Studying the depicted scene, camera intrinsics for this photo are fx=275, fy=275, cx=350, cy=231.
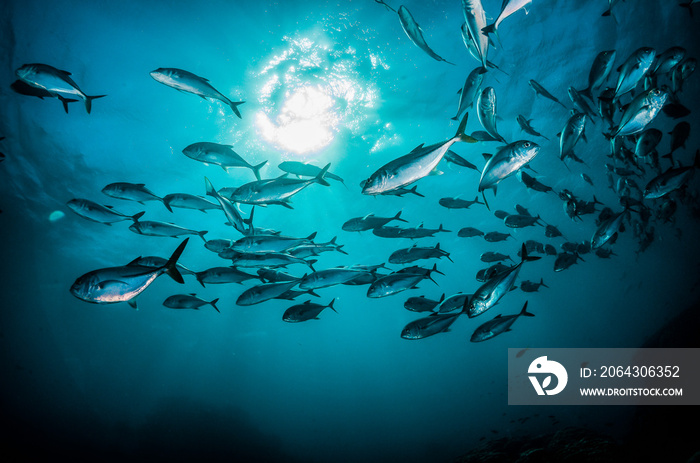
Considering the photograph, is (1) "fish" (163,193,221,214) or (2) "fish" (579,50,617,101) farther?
(1) "fish" (163,193,221,214)

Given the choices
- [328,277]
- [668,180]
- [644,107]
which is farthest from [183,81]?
[668,180]

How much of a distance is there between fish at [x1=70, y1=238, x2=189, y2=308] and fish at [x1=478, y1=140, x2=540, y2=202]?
314 centimetres

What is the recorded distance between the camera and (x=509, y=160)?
284cm

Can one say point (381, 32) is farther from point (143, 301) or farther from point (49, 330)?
point (49, 330)

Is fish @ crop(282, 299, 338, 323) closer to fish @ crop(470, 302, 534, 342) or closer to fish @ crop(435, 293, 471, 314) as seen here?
fish @ crop(435, 293, 471, 314)

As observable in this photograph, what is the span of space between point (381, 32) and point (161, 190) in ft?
41.6

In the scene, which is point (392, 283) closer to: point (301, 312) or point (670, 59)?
point (301, 312)

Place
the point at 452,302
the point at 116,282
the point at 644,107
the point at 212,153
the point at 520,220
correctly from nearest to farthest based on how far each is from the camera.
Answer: the point at 116,282
the point at 644,107
the point at 212,153
the point at 452,302
the point at 520,220

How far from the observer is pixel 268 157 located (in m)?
12.4

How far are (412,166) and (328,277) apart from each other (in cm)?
245

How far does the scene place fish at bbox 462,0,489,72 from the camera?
269 cm

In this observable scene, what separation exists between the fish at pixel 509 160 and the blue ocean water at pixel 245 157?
523 centimetres

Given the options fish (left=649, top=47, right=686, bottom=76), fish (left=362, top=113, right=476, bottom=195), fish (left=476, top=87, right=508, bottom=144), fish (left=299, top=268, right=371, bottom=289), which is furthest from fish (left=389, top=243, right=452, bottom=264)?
fish (left=649, top=47, right=686, bottom=76)

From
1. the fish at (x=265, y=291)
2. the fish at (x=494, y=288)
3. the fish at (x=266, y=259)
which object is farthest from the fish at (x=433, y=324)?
the fish at (x=265, y=291)
